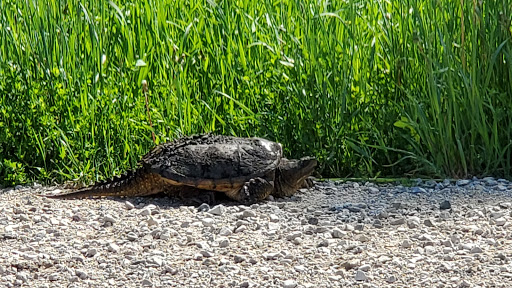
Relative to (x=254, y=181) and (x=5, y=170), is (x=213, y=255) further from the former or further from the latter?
(x=5, y=170)

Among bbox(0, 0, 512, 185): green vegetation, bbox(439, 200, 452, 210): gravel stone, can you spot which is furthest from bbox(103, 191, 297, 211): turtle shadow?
bbox(439, 200, 452, 210): gravel stone

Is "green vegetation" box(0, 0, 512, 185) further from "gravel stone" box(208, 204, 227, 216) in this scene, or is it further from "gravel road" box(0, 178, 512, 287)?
"gravel stone" box(208, 204, 227, 216)

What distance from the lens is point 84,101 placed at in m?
5.19

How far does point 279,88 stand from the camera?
5.26 metres

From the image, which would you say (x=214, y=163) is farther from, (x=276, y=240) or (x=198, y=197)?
(x=276, y=240)

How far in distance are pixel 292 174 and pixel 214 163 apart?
423 mm

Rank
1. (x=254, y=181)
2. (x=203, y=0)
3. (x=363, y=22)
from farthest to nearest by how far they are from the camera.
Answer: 1. (x=203, y=0)
2. (x=363, y=22)
3. (x=254, y=181)

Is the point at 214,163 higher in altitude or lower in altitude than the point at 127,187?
higher

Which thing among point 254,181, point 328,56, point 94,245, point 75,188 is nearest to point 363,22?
point 328,56

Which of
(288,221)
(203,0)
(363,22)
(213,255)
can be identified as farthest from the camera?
(203,0)

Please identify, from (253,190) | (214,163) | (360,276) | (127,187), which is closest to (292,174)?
(253,190)

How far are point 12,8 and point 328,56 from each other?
2.17 metres

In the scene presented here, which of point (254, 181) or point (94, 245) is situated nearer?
point (94, 245)

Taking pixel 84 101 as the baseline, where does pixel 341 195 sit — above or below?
below
